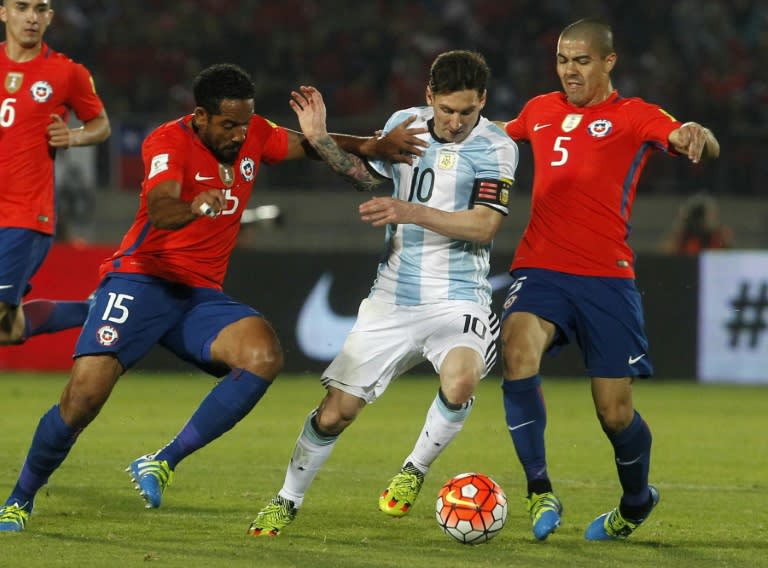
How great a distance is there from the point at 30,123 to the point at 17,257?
0.77 meters

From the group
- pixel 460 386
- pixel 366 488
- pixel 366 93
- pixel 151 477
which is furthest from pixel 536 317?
pixel 366 93

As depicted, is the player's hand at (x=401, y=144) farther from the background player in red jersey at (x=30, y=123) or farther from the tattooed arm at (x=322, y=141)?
the background player in red jersey at (x=30, y=123)

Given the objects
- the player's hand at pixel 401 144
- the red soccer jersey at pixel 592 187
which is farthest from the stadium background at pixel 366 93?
the red soccer jersey at pixel 592 187

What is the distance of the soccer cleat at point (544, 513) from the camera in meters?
5.87

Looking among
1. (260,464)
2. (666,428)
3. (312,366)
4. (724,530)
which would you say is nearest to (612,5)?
(312,366)

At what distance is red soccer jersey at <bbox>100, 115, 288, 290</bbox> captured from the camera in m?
6.25

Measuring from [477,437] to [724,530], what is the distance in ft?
12.5

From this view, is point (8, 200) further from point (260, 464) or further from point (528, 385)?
point (528, 385)

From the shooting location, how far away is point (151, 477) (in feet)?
19.6

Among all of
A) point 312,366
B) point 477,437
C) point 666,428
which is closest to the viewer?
point 477,437

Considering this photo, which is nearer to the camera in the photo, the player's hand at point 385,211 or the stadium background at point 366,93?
the player's hand at point 385,211

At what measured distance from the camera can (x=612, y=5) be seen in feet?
65.2

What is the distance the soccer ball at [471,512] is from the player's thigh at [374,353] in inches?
22.4

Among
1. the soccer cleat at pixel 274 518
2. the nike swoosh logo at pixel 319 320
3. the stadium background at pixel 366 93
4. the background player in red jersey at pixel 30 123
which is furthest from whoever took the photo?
the stadium background at pixel 366 93
